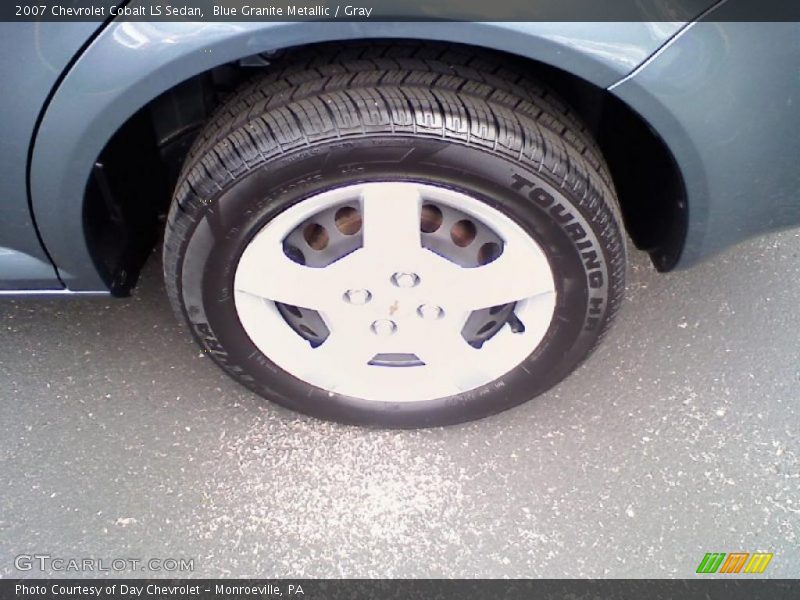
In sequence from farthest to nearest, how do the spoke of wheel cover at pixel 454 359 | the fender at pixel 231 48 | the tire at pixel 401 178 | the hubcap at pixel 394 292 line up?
the spoke of wheel cover at pixel 454 359, the hubcap at pixel 394 292, the tire at pixel 401 178, the fender at pixel 231 48

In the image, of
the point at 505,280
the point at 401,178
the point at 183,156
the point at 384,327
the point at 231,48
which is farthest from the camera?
the point at 183,156

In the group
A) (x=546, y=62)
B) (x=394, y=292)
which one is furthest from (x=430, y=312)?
(x=546, y=62)

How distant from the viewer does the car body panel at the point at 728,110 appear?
1.17 m

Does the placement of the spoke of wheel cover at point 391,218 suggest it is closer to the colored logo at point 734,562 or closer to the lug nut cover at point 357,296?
the lug nut cover at point 357,296

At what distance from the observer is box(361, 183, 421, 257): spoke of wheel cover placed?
1.33 m

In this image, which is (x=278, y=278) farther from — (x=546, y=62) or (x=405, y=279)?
(x=546, y=62)

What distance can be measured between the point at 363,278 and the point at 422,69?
1.33ft

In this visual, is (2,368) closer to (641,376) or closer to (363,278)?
(363,278)

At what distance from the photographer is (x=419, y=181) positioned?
1.30m

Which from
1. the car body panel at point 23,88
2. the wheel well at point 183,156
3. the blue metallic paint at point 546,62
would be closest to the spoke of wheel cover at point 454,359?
the wheel well at point 183,156

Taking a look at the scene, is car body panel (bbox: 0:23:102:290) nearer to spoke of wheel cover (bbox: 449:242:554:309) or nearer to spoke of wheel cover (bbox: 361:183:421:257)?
spoke of wheel cover (bbox: 361:183:421:257)

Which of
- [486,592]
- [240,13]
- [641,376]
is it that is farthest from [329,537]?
[240,13]

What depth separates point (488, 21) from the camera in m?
1.14

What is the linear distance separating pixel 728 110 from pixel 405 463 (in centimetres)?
93
